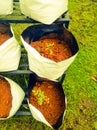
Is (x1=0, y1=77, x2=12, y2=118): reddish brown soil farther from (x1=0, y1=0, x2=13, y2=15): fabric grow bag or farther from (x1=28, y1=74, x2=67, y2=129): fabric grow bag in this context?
(x1=0, y1=0, x2=13, y2=15): fabric grow bag

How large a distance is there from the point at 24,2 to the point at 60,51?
451mm

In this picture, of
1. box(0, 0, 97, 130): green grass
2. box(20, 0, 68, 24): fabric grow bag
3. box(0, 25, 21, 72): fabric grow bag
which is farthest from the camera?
box(0, 0, 97, 130): green grass

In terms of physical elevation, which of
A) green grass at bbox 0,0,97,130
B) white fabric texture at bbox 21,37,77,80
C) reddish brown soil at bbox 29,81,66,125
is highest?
white fabric texture at bbox 21,37,77,80

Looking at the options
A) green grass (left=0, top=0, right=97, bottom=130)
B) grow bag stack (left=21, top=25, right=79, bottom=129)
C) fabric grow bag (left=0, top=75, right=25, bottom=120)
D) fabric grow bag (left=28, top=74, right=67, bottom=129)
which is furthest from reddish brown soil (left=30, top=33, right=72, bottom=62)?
green grass (left=0, top=0, right=97, bottom=130)

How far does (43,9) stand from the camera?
5.80ft

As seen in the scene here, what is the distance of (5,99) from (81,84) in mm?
921

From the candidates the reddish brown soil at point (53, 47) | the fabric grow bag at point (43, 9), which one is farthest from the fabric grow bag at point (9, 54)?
the fabric grow bag at point (43, 9)

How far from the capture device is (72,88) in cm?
264

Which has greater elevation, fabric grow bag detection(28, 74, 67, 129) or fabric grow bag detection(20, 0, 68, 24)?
fabric grow bag detection(20, 0, 68, 24)

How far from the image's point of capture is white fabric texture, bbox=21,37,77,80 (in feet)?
6.02

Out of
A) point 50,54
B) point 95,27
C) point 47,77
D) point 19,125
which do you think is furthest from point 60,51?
point 95,27

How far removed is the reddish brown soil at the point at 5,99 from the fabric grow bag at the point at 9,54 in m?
0.17

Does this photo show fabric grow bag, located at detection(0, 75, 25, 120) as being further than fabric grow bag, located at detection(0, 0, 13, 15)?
Yes

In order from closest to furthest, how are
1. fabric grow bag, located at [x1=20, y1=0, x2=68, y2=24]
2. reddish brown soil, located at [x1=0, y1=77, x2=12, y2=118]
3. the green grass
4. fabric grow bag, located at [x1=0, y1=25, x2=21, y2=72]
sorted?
fabric grow bag, located at [x1=20, y1=0, x2=68, y2=24], fabric grow bag, located at [x1=0, y1=25, x2=21, y2=72], reddish brown soil, located at [x1=0, y1=77, x2=12, y2=118], the green grass
